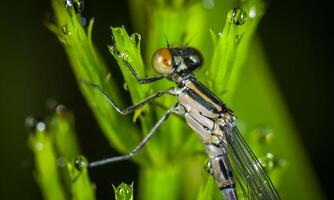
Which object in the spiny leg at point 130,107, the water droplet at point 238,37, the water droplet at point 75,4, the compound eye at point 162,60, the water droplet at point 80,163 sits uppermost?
the water droplet at point 75,4

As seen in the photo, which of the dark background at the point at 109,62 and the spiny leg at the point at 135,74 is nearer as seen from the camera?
the spiny leg at the point at 135,74

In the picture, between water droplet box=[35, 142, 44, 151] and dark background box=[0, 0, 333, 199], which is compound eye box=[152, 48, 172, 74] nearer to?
water droplet box=[35, 142, 44, 151]

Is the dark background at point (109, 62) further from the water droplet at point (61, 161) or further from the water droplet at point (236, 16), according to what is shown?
the water droplet at point (236, 16)

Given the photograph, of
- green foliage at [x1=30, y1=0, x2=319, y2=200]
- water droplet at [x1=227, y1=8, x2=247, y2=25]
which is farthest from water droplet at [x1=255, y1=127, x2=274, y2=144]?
water droplet at [x1=227, y1=8, x2=247, y2=25]

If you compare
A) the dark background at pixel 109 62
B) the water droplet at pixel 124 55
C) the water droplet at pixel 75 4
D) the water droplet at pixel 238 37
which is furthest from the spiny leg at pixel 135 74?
the dark background at pixel 109 62

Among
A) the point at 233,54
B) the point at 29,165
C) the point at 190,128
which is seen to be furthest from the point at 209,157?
the point at 29,165

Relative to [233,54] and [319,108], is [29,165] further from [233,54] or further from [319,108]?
[319,108]

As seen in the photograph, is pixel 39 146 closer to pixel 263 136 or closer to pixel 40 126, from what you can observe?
pixel 40 126

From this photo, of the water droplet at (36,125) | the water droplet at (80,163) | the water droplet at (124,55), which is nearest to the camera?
the water droplet at (124,55)
